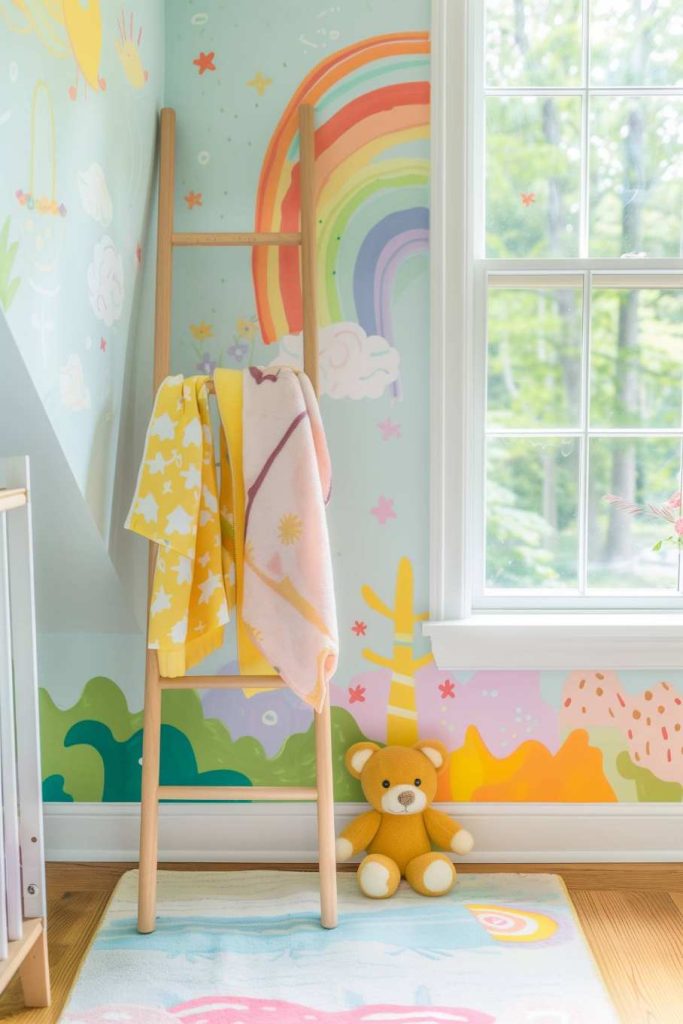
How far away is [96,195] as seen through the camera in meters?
1.78

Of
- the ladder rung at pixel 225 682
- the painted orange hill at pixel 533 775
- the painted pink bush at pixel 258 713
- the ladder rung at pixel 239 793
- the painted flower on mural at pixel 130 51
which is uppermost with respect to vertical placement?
the painted flower on mural at pixel 130 51

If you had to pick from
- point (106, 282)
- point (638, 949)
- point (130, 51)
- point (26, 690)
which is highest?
point (130, 51)

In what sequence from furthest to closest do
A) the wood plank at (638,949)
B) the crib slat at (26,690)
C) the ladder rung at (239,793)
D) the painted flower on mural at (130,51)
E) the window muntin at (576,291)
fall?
the window muntin at (576,291) → the ladder rung at (239,793) → the painted flower on mural at (130,51) → the wood plank at (638,949) → the crib slat at (26,690)

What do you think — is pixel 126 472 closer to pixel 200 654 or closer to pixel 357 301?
pixel 200 654

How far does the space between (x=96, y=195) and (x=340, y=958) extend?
1.49m

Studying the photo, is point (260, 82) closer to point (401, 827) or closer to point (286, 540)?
point (286, 540)

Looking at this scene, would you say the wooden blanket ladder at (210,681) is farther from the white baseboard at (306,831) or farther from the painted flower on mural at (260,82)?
the white baseboard at (306,831)

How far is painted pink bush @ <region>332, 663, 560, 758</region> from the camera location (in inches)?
87.5

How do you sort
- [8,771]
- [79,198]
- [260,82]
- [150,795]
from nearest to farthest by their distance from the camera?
[8,771] < [79,198] < [150,795] < [260,82]

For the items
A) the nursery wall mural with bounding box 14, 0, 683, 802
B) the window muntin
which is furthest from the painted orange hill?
the window muntin

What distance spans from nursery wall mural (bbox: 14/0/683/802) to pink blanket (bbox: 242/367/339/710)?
0.28 m

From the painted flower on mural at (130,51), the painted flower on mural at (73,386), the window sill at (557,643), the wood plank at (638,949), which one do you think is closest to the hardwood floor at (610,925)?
the wood plank at (638,949)

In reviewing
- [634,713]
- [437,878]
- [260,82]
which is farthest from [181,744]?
[260,82]

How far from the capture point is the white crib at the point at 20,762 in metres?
1.53
